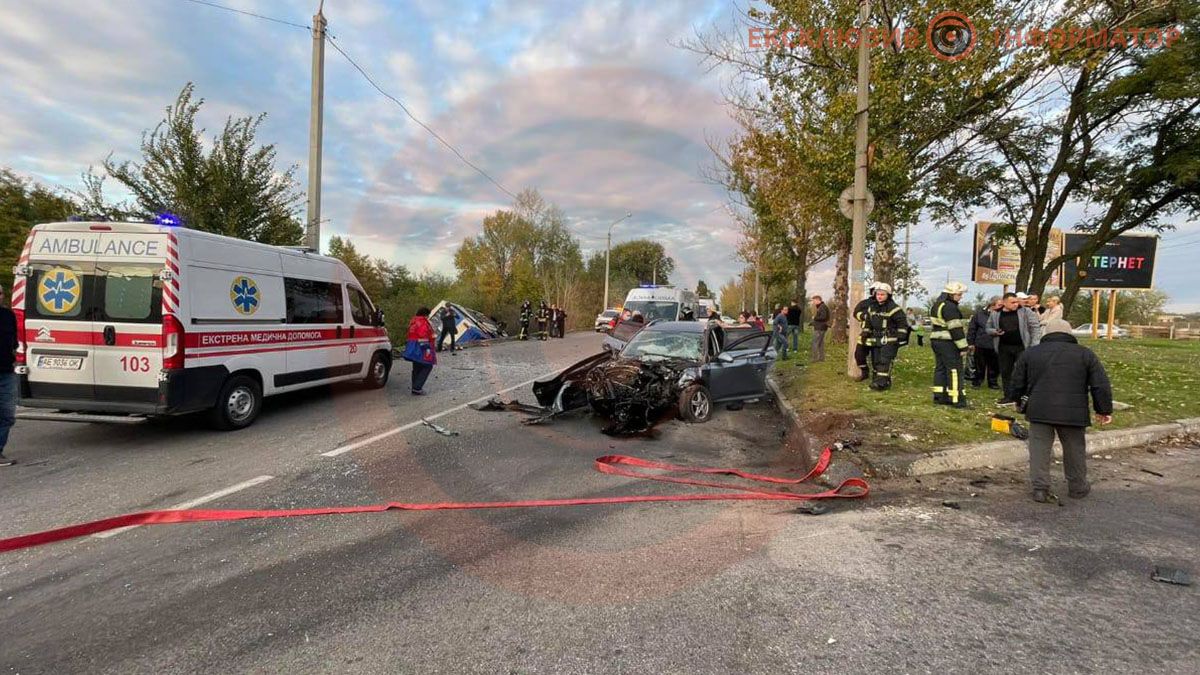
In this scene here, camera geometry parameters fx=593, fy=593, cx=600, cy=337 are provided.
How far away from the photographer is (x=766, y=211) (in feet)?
83.0

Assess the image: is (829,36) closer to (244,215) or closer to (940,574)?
(940,574)

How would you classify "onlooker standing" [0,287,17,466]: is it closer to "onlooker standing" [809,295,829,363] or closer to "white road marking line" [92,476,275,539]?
"white road marking line" [92,476,275,539]

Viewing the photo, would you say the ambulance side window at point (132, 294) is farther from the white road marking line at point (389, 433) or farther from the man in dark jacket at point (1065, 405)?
the man in dark jacket at point (1065, 405)

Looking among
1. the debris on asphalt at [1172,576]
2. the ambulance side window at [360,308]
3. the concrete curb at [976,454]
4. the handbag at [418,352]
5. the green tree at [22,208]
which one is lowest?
the debris on asphalt at [1172,576]

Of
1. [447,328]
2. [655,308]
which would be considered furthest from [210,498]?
[655,308]

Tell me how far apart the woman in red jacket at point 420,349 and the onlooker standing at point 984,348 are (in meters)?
9.02

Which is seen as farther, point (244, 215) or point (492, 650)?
point (244, 215)

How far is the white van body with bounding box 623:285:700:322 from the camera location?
2059 cm

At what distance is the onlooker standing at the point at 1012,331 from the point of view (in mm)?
8859

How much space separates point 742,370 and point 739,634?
6.70 meters

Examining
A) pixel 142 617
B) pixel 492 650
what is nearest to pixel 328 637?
pixel 492 650

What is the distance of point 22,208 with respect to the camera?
14.0 metres

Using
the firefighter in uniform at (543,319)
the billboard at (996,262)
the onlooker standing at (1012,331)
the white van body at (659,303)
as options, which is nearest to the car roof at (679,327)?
the onlooker standing at (1012,331)

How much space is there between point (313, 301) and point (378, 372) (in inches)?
93.3
